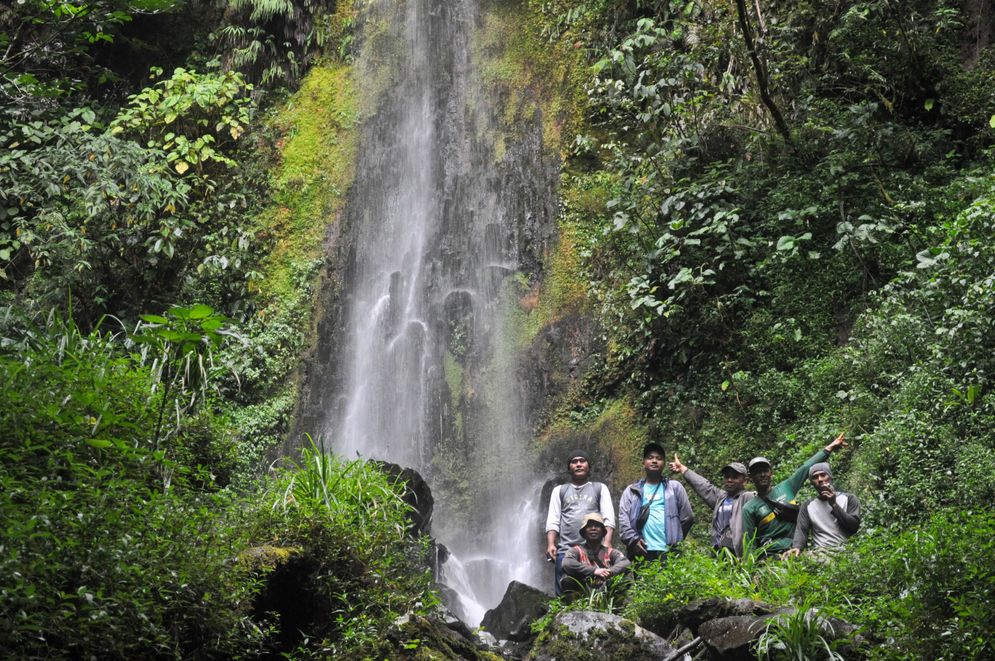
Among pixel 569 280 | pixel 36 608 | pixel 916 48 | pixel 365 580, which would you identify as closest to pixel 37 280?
pixel 569 280

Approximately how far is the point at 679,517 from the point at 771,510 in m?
0.92

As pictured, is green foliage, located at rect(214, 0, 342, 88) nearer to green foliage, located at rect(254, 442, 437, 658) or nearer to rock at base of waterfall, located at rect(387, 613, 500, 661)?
green foliage, located at rect(254, 442, 437, 658)

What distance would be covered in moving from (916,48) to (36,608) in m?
10.0

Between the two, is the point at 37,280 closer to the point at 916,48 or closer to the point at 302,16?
the point at 302,16

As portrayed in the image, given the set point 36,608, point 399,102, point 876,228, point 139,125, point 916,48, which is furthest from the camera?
point 399,102

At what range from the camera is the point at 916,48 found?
1012 cm

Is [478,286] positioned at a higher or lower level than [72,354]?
A: lower

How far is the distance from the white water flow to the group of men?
132 inches

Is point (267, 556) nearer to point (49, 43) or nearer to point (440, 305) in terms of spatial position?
point (49, 43)

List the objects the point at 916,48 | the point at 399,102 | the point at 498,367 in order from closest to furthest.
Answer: the point at 916,48 → the point at 498,367 → the point at 399,102

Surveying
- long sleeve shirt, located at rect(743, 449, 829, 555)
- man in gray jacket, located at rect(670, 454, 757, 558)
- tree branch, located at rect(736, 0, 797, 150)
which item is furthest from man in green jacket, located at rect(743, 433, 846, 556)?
tree branch, located at rect(736, 0, 797, 150)

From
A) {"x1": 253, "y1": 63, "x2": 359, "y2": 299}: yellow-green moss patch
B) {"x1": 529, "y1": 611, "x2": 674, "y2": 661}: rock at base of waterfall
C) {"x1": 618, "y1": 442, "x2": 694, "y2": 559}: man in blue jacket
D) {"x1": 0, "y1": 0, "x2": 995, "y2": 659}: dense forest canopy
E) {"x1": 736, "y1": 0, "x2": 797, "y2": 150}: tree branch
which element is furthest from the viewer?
{"x1": 253, "y1": 63, "x2": 359, "y2": 299}: yellow-green moss patch

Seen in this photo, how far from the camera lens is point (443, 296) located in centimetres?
1430

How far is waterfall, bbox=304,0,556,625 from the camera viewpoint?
12.3m
